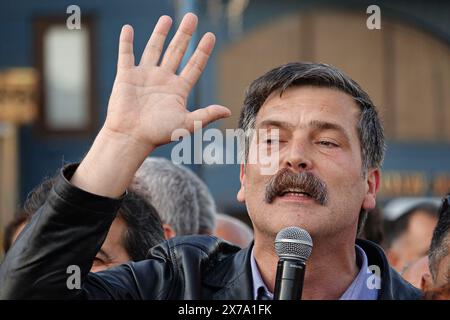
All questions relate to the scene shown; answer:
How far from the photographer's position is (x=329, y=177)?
306 centimetres

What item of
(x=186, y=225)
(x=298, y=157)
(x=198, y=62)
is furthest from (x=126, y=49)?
(x=186, y=225)

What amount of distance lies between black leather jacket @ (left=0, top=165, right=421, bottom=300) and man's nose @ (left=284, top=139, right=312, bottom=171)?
0.30 m

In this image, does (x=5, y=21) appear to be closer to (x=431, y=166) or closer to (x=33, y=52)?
(x=33, y=52)

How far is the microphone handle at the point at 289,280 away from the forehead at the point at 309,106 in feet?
2.13

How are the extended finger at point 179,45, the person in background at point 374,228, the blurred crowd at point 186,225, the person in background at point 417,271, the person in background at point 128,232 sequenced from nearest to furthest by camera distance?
the extended finger at point 179,45 → the blurred crowd at point 186,225 → the person in background at point 128,232 → the person in background at point 417,271 → the person in background at point 374,228

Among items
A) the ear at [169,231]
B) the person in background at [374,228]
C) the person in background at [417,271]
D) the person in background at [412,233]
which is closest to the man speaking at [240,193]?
the person in background at [417,271]

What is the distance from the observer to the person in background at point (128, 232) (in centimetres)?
379

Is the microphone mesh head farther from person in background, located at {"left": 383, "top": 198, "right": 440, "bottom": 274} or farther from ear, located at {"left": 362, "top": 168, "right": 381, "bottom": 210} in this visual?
person in background, located at {"left": 383, "top": 198, "right": 440, "bottom": 274}

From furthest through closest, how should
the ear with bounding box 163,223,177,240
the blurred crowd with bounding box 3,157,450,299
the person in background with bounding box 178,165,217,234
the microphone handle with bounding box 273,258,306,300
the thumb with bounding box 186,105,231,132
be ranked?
the person in background with bounding box 178,165,217,234 → the ear with bounding box 163,223,177,240 → the blurred crowd with bounding box 3,157,450,299 → the thumb with bounding box 186,105,231,132 → the microphone handle with bounding box 273,258,306,300

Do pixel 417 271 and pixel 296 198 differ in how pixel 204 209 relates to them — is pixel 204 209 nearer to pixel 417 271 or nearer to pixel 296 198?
pixel 417 271

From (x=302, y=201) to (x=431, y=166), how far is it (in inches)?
591

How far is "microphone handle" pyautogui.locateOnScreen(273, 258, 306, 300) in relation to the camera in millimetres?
2467

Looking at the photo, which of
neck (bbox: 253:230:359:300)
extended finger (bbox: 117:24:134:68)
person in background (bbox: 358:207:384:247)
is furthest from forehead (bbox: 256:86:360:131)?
person in background (bbox: 358:207:384:247)

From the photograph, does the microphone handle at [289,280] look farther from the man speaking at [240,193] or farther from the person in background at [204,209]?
the person in background at [204,209]
